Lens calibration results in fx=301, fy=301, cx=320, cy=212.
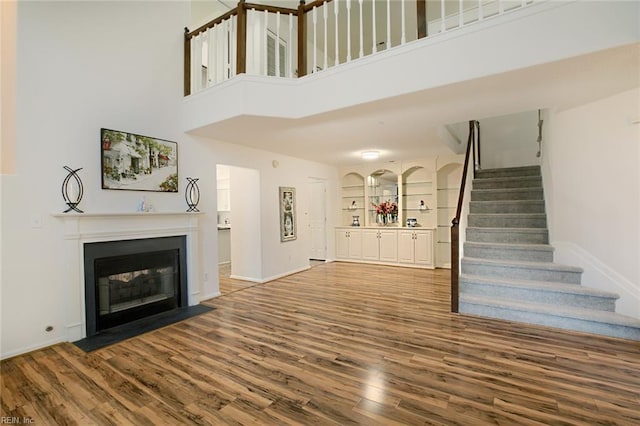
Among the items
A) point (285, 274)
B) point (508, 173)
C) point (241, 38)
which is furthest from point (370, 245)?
point (241, 38)

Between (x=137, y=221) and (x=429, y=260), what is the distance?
5.48 meters

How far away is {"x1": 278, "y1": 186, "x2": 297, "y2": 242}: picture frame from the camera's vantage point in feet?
19.9

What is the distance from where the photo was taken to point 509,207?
190 inches

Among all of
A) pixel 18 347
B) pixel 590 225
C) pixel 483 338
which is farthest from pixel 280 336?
pixel 590 225

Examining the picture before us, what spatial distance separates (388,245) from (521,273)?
130 inches

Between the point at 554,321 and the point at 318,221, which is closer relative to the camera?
A: the point at 554,321

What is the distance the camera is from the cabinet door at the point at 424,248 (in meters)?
6.51

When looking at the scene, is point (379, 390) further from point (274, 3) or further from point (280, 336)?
point (274, 3)

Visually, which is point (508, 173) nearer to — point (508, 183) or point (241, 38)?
point (508, 183)

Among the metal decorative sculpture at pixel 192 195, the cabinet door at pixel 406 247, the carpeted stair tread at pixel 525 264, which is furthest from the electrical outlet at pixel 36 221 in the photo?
the cabinet door at pixel 406 247

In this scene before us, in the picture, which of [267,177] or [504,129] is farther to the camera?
[504,129]

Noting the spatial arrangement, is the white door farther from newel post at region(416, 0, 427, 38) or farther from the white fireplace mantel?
newel post at region(416, 0, 427, 38)

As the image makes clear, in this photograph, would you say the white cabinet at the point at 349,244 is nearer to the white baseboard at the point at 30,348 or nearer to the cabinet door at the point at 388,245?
the cabinet door at the point at 388,245

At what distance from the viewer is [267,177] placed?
5.75 m
